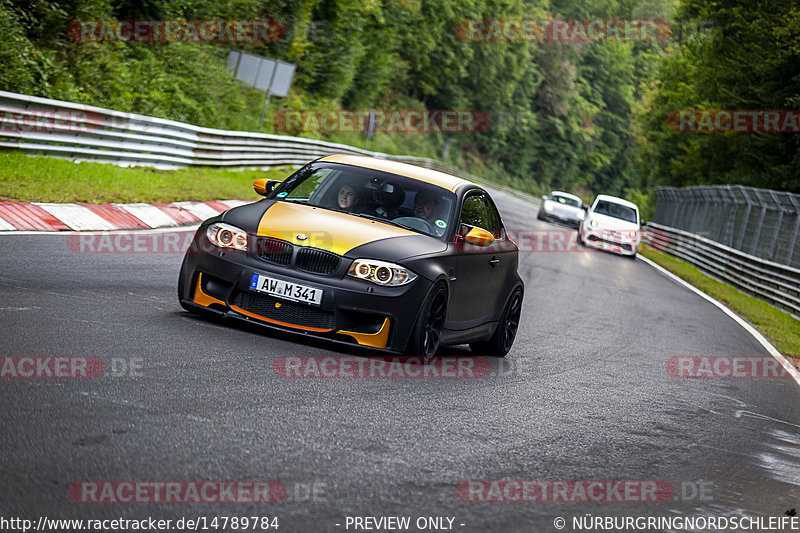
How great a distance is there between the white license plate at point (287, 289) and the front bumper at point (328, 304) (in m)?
0.03

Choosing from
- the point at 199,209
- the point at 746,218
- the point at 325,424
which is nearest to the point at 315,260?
the point at 325,424

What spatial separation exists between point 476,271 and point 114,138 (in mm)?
12179

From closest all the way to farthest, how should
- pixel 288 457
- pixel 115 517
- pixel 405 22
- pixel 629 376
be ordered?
pixel 115 517
pixel 288 457
pixel 629 376
pixel 405 22

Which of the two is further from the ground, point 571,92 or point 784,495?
point 571,92

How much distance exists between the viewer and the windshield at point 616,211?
3128 centimetres

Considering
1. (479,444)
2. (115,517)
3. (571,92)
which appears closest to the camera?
(115,517)

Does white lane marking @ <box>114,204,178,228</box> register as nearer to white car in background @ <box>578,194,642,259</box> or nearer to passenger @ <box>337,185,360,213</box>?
passenger @ <box>337,185,360,213</box>

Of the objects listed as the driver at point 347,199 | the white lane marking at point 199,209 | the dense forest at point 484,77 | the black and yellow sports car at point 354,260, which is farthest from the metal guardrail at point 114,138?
the driver at point 347,199

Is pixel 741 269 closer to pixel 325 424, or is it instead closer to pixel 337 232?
pixel 337 232

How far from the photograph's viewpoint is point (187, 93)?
30750 mm

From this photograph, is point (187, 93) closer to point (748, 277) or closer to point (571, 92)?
point (748, 277)

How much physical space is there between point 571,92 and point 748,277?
Result: 241 ft

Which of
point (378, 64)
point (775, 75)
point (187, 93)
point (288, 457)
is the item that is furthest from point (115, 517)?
point (378, 64)

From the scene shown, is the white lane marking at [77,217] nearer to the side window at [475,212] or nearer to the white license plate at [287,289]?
the side window at [475,212]
